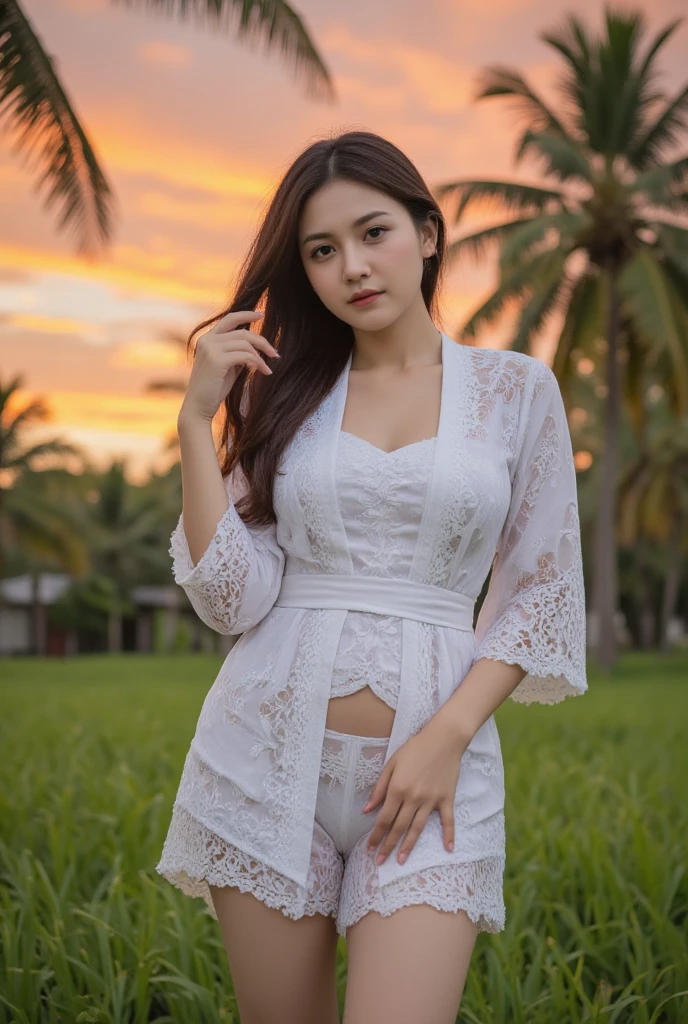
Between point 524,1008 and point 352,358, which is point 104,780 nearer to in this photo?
point 524,1008

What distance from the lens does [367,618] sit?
6.18 ft

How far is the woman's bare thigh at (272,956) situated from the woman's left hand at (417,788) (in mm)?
225

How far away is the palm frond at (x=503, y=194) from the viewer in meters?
16.1

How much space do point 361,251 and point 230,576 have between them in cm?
64

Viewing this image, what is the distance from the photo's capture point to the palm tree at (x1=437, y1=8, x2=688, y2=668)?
16156mm

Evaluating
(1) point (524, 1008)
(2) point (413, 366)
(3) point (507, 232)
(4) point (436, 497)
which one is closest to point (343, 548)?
(4) point (436, 497)

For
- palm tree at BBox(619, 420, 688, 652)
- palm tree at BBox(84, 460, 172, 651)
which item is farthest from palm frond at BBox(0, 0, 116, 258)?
palm tree at BBox(84, 460, 172, 651)

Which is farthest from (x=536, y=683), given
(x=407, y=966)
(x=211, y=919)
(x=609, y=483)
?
(x=609, y=483)

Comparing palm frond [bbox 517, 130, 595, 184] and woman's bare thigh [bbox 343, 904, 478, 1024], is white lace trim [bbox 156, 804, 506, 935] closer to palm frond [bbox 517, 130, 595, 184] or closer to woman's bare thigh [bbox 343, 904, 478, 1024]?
woman's bare thigh [bbox 343, 904, 478, 1024]

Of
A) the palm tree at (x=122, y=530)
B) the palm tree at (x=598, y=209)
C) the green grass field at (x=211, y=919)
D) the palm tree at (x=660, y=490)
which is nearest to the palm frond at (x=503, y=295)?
the palm tree at (x=598, y=209)

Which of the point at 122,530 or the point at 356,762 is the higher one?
the point at 122,530

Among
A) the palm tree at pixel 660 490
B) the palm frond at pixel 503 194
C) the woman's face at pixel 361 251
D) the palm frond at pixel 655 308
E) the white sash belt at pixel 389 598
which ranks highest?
the palm frond at pixel 503 194

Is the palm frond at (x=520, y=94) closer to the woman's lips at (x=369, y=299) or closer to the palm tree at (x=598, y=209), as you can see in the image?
the palm tree at (x=598, y=209)

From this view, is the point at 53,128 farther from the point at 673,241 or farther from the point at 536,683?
the point at 673,241
